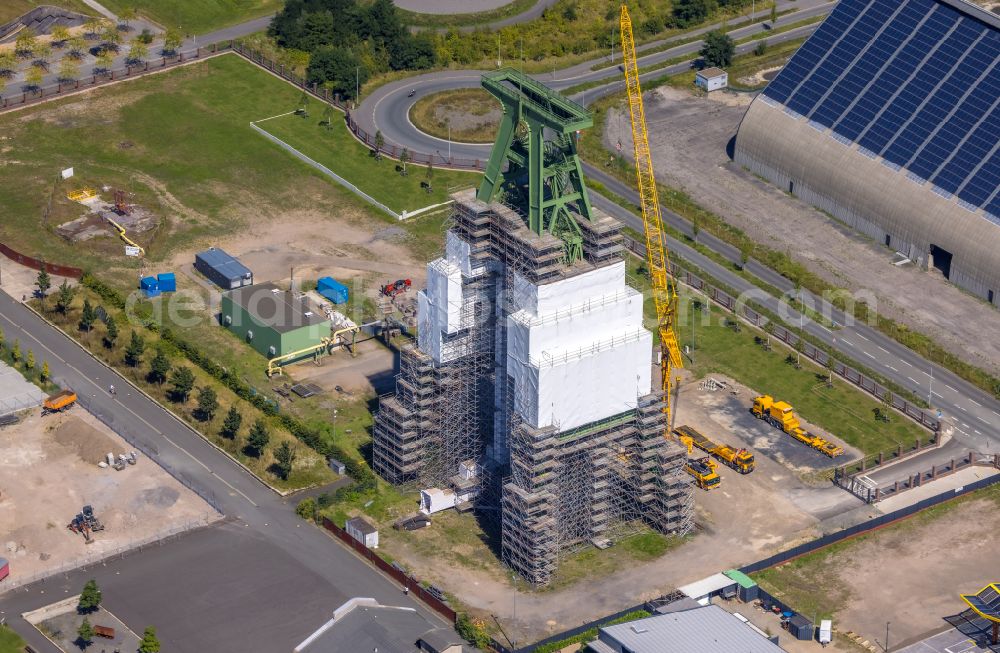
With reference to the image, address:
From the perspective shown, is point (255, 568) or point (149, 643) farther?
point (255, 568)

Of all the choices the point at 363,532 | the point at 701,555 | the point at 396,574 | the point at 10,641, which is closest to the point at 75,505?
the point at 10,641

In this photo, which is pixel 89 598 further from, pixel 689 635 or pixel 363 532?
pixel 689 635

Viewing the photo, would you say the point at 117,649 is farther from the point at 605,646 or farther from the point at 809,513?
the point at 809,513

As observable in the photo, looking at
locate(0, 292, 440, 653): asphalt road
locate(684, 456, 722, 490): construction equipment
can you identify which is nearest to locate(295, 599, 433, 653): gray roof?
locate(0, 292, 440, 653): asphalt road

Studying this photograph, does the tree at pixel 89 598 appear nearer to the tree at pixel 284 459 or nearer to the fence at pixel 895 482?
the tree at pixel 284 459

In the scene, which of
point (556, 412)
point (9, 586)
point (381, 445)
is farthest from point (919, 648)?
point (9, 586)

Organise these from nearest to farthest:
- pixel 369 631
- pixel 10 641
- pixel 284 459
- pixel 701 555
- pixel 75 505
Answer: pixel 369 631, pixel 10 641, pixel 701 555, pixel 75 505, pixel 284 459

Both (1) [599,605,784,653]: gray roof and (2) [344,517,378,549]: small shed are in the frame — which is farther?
(2) [344,517,378,549]: small shed

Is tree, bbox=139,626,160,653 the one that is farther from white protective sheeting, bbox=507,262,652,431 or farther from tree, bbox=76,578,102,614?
white protective sheeting, bbox=507,262,652,431
